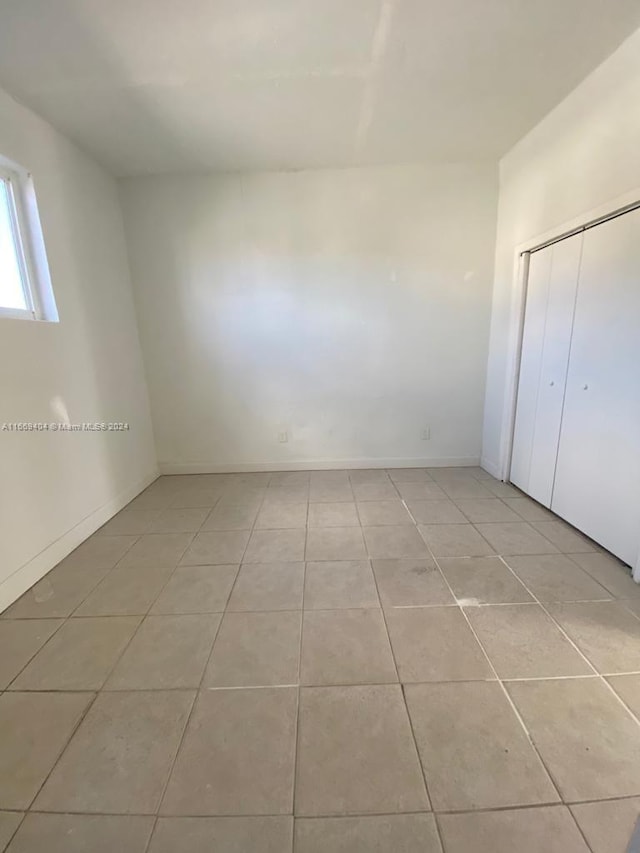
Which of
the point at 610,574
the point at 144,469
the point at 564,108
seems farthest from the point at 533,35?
the point at 144,469

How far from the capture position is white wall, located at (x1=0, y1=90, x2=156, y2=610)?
2.01m

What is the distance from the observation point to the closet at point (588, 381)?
1990 mm

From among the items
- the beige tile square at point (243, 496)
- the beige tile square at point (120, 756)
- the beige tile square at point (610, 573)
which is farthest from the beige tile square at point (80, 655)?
the beige tile square at point (610, 573)

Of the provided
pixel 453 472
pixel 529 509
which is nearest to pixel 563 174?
pixel 529 509

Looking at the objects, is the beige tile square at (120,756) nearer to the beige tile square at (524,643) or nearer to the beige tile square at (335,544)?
the beige tile square at (335,544)

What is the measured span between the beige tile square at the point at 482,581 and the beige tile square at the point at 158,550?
1615 millimetres

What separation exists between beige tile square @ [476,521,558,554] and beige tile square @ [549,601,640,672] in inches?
18.5

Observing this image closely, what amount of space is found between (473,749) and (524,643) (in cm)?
56

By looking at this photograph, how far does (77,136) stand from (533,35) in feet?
9.29

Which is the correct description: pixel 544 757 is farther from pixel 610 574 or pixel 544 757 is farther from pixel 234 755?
pixel 610 574

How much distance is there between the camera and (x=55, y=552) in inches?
88.4

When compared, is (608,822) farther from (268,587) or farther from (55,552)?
(55,552)

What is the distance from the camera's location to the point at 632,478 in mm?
1997

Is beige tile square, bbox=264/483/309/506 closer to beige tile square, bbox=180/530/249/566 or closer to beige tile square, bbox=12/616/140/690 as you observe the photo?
beige tile square, bbox=180/530/249/566
